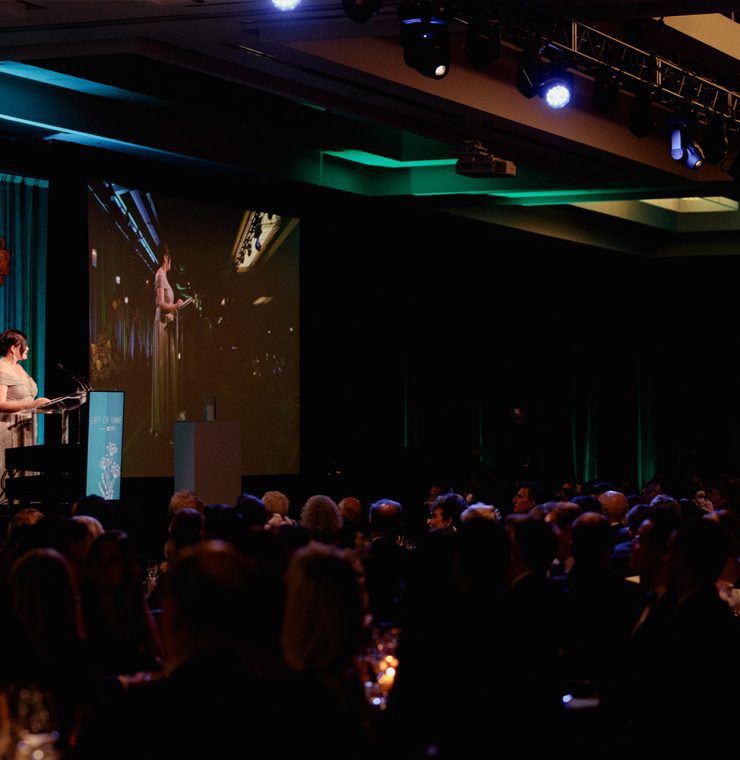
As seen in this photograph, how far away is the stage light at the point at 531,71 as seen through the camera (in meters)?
7.56

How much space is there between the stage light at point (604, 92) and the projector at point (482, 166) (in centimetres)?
118

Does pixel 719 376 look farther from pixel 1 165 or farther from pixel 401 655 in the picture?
pixel 401 655

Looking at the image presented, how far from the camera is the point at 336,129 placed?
11305 millimetres

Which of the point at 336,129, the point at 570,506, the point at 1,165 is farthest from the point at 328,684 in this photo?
the point at 336,129

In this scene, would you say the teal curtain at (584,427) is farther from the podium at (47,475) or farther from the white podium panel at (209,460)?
the podium at (47,475)

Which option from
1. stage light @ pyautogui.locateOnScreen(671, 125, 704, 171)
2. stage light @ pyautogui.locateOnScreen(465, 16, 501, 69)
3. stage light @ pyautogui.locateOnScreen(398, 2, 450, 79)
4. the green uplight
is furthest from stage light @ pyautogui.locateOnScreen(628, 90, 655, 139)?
the green uplight

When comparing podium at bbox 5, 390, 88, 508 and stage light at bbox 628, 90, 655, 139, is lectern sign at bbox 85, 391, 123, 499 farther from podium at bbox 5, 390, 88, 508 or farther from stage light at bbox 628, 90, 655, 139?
stage light at bbox 628, 90, 655, 139

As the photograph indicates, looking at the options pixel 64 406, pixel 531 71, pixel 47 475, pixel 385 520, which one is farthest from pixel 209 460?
pixel 531 71

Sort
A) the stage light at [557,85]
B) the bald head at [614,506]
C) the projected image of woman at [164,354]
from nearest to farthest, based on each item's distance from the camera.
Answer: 1. the stage light at [557,85]
2. the bald head at [614,506]
3. the projected image of woman at [164,354]

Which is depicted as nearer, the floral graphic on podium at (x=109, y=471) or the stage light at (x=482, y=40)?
the stage light at (x=482, y=40)

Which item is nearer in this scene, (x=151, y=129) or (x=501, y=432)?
(x=151, y=129)

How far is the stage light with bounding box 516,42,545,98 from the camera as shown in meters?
7.56

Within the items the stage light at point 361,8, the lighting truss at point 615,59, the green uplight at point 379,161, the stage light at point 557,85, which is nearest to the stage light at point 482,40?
the lighting truss at point 615,59

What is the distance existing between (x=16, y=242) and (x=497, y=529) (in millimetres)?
7878
